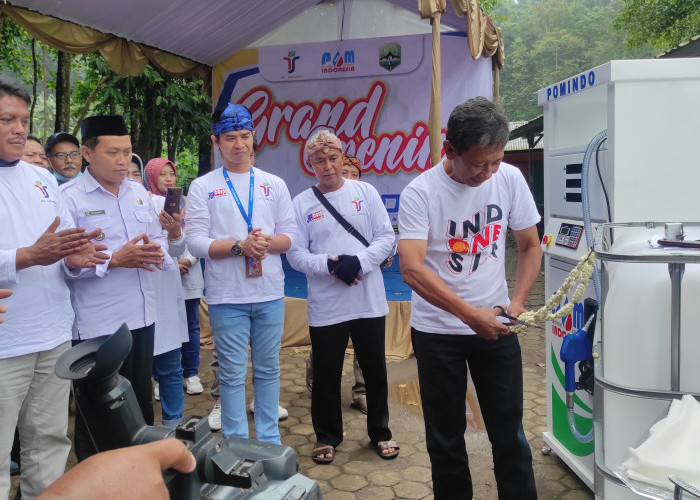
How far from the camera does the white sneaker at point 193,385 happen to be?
15.0ft

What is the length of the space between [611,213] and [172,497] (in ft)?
7.02

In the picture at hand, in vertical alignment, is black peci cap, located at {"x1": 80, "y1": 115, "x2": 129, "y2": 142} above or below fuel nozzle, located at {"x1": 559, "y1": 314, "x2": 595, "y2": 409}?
above

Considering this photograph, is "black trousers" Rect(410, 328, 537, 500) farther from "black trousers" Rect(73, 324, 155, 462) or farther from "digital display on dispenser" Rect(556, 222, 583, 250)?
"black trousers" Rect(73, 324, 155, 462)

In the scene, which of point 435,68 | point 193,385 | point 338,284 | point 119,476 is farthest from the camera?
point 193,385

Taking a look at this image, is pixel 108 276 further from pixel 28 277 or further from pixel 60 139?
pixel 60 139

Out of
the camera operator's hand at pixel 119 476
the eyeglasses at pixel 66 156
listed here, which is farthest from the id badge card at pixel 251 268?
the camera operator's hand at pixel 119 476

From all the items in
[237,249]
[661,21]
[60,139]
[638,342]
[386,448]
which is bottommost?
[386,448]

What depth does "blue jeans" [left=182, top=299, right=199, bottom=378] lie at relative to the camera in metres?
4.62

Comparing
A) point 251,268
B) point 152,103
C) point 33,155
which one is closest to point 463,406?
point 251,268

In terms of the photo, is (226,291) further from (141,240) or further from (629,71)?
(629,71)

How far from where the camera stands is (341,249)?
3490 millimetres

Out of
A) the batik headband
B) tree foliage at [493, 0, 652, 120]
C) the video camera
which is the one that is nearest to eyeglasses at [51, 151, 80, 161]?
the batik headband

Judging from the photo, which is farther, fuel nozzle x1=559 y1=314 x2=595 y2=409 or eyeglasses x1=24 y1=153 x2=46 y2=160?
eyeglasses x1=24 y1=153 x2=46 y2=160

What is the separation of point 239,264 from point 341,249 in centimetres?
65
